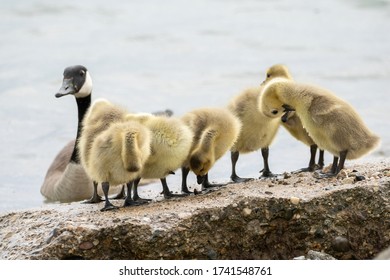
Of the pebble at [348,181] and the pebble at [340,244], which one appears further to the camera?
the pebble at [348,181]

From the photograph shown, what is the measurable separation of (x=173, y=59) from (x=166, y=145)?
8.77 metres

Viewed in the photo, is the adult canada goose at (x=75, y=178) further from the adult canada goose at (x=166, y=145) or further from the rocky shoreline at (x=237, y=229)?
the rocky shoreline at (x=237, y=229)

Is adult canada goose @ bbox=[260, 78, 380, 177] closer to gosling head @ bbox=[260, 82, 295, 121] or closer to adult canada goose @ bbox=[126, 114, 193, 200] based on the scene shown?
gosling head @ bbox=[260, 82, 295, 121]

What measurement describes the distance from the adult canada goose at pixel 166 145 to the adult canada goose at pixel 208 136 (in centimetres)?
10

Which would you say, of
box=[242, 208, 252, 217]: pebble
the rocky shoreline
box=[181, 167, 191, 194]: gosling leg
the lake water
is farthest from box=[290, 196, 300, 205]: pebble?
the lake water

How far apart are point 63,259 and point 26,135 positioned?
20.4 ft

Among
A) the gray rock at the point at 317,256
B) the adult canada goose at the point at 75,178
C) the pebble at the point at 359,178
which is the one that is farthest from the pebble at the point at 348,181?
the adult canada goose at the point at 75,178

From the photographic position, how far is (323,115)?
7316 mm

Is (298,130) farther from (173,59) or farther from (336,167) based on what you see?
(173,59)

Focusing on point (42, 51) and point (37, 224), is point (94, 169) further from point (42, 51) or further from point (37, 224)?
point (42, 51)

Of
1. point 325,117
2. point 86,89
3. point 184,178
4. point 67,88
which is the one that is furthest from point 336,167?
point 86,89

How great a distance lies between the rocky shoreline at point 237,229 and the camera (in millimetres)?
6254

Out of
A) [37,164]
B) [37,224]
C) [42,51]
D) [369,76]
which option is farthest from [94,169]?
[42,51]

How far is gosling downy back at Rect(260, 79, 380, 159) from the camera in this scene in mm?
7301
